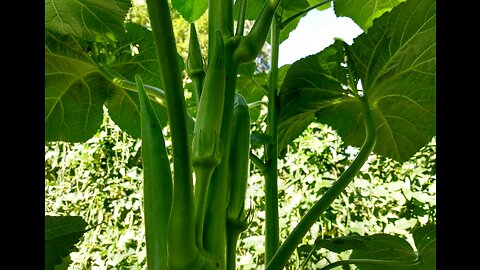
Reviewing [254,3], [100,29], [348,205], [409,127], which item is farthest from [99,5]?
[348,205]

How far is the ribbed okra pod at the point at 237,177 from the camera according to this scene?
625 millimetres

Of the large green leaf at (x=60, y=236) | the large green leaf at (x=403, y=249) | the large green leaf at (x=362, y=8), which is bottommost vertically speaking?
the large green leaf at (x=403, y=249)

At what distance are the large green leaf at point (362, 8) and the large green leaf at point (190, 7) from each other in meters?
0.32

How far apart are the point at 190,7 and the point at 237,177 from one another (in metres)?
0.63

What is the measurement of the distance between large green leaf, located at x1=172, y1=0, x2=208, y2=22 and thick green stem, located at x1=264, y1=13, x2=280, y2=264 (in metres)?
0.20

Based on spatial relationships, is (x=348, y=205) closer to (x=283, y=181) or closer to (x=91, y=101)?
(x=283, y=181)

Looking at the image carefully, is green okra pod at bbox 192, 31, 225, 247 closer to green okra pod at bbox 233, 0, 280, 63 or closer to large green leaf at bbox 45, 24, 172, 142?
green okra pod at bbox 233, 0, 280, 63

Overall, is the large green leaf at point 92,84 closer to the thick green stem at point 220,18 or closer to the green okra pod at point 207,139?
the thick green stem at point 220,18

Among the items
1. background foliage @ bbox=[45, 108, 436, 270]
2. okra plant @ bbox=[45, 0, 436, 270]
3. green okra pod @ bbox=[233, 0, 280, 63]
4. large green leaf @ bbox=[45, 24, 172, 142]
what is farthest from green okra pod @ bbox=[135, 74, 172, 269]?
background foliage @ bbox=[45, 108, 436, 270]

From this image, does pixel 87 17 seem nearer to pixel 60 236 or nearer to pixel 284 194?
pixel 60 236

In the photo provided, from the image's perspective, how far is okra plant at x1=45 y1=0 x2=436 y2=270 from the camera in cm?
54

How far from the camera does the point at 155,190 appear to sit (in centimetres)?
56

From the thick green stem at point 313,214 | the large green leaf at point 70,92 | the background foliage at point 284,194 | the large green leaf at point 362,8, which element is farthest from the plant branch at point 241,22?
the background foliage at point 284,194
